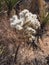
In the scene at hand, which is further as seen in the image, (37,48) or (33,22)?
(37,48)

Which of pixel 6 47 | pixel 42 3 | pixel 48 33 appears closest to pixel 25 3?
pixel 42 3

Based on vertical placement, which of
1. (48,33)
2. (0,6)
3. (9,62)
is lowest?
(9,62)

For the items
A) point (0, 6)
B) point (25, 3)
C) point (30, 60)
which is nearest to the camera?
point (30, 60)

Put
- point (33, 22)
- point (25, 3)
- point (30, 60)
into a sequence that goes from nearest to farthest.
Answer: point (33, 22) → point (30, 60) → point (25, 3)

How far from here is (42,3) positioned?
167 inches

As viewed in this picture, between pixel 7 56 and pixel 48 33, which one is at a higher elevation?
pixel 48 33

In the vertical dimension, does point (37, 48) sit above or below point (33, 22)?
below

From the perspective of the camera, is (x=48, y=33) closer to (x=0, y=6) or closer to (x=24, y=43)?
(x=24, y=43)

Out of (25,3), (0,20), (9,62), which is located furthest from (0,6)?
(9,62)

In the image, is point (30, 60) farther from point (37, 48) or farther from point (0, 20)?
point (0, 20)

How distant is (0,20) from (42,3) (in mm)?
728

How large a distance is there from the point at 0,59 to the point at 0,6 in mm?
850

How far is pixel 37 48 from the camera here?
12.6 ft

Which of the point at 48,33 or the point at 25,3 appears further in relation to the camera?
the point at 25,3
